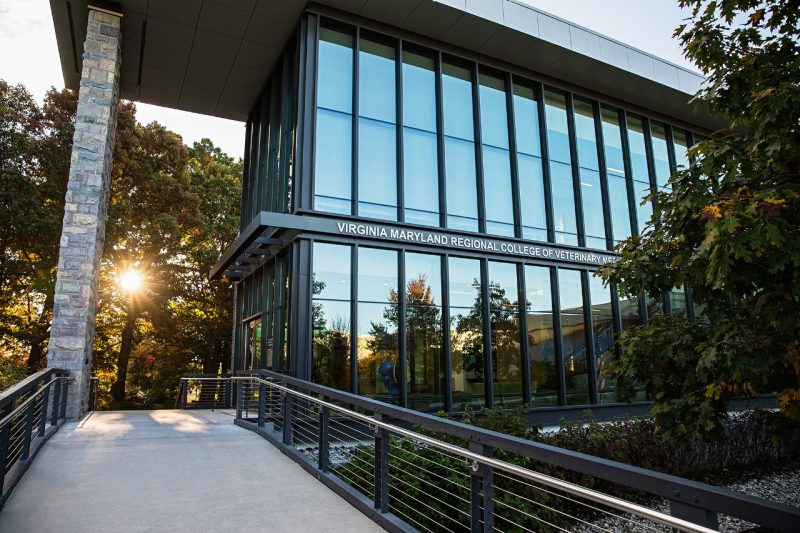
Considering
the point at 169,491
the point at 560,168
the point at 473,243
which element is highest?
the point at 560,168

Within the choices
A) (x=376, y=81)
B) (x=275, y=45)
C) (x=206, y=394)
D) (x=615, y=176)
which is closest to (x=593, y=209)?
(x=615, y=176)

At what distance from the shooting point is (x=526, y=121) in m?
15.4

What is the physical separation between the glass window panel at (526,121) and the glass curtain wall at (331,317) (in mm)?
6565

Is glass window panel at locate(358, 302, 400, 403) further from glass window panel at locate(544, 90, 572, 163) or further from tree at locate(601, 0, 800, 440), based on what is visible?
glass window panel at locate(544, 90, 572, 163)

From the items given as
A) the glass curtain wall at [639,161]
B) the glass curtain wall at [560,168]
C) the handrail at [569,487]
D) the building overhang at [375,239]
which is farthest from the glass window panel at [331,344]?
the glass curtain wall at [639,161]

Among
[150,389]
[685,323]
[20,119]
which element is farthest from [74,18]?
[150,389]

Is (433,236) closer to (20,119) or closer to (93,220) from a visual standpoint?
(93,220)

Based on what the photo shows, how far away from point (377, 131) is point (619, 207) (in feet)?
27.6

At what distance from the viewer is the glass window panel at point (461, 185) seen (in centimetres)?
1354

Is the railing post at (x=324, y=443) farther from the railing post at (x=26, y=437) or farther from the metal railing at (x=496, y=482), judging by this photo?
the railing post at (x=26, y=437)

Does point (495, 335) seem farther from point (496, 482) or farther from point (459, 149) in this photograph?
point (496, 482)

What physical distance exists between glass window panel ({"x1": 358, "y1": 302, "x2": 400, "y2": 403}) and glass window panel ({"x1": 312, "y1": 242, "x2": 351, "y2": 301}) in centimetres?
57

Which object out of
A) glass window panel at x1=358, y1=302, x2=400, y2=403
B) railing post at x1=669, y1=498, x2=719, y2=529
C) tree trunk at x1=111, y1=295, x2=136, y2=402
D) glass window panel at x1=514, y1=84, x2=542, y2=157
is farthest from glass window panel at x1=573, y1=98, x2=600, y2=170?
tree trunk at x1=111, y1=295, x2=136, y2=402

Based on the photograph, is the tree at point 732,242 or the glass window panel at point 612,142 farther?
the glass window panel at point 612,142
